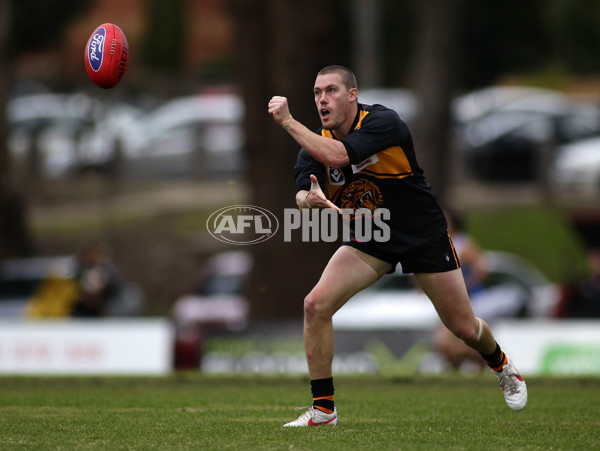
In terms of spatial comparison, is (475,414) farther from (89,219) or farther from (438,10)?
(89,219)

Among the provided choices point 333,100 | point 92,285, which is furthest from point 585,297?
point 333,100

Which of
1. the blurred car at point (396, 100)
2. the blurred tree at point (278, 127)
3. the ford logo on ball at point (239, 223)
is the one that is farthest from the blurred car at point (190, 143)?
the ford logo on ball at point (239, 223)

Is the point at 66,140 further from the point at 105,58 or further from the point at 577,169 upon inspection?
the point at 105,58

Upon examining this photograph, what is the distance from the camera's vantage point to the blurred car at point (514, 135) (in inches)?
1126

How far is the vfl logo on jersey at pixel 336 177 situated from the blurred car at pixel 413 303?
985cm

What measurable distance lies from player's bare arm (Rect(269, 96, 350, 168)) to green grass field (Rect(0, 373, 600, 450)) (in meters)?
1.85

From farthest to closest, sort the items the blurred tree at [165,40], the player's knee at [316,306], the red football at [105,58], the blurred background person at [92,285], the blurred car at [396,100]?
the blurred tree at [165,40], the blurred car at [396,100], the blurred background person at [92,285], the red football at [105,58], the player's knee at [316,306]

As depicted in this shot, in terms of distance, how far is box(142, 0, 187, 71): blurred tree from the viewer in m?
43.9

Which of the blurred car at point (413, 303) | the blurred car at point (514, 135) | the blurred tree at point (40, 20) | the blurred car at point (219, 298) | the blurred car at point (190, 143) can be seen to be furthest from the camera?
the blurred tree at point (40, 20)

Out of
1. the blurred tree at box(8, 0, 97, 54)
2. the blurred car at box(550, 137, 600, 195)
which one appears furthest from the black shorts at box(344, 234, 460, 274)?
the blurred tree at box(8, 0, 97, 54)

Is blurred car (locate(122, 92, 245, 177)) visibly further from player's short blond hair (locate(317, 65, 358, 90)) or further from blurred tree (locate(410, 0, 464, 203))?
player's short blond hair (locate(317, 65, 358, 90))

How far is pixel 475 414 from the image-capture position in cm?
848

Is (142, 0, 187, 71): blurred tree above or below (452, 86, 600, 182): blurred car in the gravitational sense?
above

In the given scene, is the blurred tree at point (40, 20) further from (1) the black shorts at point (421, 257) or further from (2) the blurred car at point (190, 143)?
(1) the black shorts at point (421, 257)
